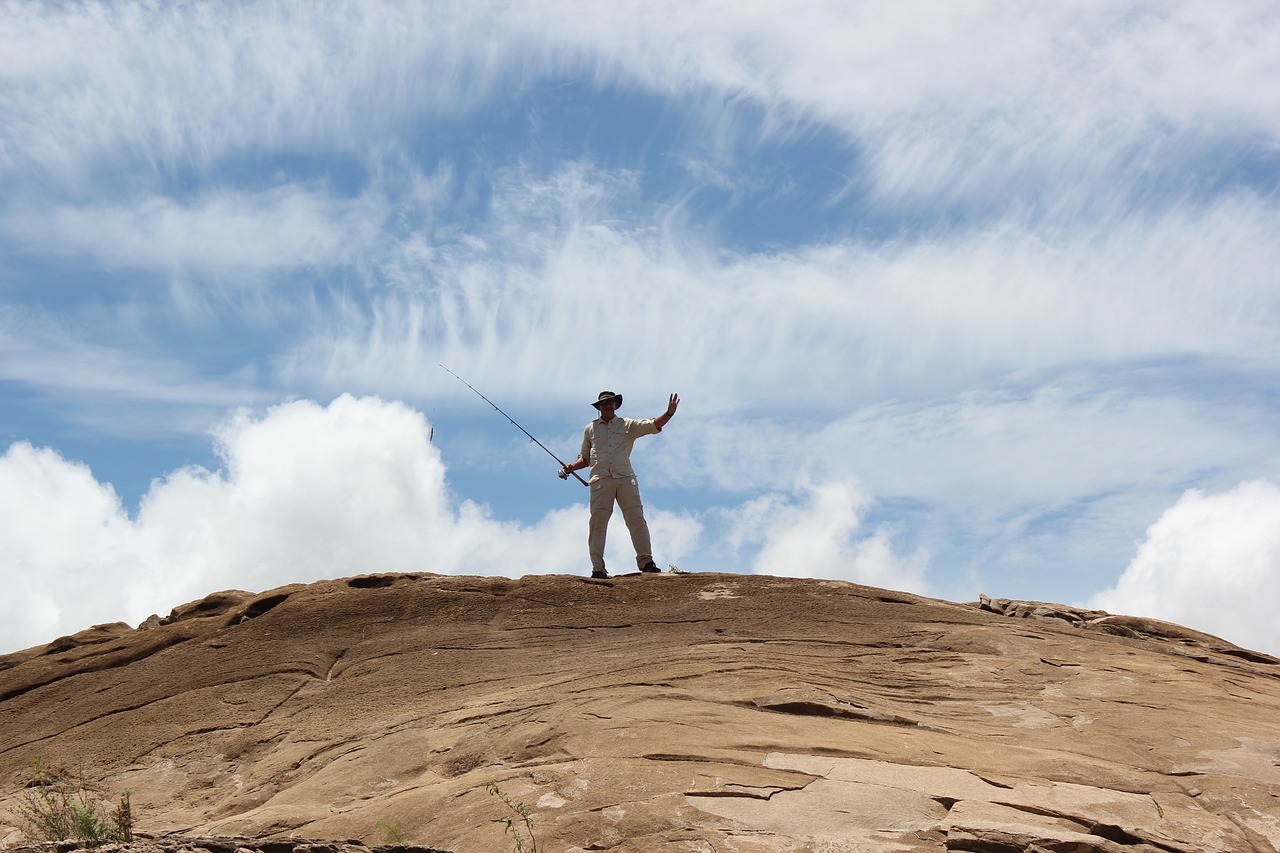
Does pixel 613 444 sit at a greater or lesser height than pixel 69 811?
greater

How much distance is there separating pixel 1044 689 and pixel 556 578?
5.53m

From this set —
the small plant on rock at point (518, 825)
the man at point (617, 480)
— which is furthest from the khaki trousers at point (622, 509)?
the small plant on rock at point (518, 825)

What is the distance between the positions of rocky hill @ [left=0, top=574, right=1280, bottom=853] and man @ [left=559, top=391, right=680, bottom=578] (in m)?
1.15

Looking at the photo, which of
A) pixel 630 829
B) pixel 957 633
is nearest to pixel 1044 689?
pixel 957 633

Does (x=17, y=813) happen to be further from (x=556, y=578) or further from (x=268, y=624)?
(x=556, y=578)

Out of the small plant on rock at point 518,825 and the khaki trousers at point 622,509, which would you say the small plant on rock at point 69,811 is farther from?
the khaki trousers at point 622,509

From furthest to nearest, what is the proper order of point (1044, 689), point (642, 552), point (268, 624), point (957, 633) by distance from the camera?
point (642, 552) → point (268, 624) → point (957, 633) → point (1044, 689)

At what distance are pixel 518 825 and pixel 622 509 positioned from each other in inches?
304

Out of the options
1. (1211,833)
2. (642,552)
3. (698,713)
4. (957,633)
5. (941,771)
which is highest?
(642,552)

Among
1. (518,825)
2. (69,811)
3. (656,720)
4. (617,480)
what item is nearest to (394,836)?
(518,825)

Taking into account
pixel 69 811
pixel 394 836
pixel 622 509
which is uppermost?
pixel 622 509

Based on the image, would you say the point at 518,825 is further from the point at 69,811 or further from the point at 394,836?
the point at 69,811

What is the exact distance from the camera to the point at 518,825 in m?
6.92

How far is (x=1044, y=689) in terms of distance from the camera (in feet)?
32.1
